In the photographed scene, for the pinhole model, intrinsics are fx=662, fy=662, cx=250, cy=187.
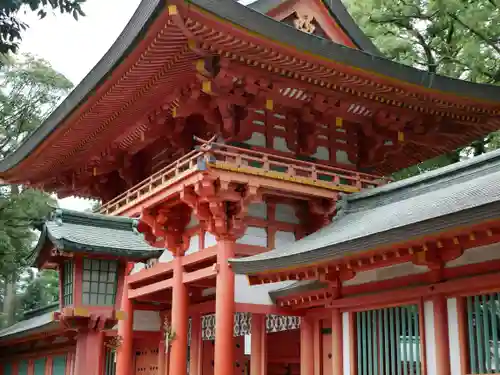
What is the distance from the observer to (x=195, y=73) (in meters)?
13.3

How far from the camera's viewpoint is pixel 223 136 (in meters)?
14.0

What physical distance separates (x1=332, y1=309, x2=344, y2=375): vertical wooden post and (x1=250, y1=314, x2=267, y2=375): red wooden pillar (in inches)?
108

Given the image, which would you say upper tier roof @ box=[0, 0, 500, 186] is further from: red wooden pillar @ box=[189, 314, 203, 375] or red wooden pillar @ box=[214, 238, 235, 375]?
red wooden pillar @ box=[189, 314, 203, 375]

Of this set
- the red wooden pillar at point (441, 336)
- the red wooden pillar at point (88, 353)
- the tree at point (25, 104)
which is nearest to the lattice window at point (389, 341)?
the red wooden pillar at point (441, 336)

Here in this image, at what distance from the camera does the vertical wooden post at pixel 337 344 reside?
450 inches

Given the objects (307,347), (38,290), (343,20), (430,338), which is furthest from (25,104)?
(430,338)

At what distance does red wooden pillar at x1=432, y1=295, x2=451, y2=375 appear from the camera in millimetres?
9641

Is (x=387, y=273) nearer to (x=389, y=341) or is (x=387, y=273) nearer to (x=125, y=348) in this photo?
(x=389, y=341)

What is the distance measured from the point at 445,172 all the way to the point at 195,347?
7756 millimetres

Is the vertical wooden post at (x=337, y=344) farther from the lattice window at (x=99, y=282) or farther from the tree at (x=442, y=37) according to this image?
the tree at (x=442, y=37)

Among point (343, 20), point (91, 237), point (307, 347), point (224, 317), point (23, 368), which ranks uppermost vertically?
point (343, 20)

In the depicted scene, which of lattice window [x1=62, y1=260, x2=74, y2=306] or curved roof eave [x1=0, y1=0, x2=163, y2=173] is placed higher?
curved roof eave [x1=0, y1=0, x2=163, y2=173]

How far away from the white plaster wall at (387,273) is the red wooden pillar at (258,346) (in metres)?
3.37

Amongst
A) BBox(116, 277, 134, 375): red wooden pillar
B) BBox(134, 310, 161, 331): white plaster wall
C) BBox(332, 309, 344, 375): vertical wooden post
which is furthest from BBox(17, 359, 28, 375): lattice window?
BBox(332, 309, 344, 375): vertical wooden post
